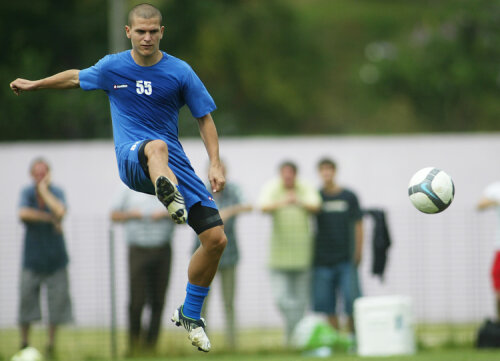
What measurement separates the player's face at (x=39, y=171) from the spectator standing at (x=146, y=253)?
960 mm

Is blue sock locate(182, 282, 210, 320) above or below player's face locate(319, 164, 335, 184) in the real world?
below

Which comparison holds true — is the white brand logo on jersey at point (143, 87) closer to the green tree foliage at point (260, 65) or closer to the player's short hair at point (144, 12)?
the player's short hair at point (144, 12)

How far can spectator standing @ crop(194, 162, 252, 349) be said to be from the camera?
11336mm

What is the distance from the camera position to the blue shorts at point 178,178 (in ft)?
23.1

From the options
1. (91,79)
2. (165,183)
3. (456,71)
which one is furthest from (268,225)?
(456,71)

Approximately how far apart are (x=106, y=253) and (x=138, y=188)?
4.59 m

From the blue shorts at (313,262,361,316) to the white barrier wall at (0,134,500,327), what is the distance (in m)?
0.55

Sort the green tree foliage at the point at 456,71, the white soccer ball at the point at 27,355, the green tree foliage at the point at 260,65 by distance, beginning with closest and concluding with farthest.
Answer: the white soccer ball at the point at 27,355
the green tree foliage at the point at 260,65
the green tree foliage at the point at 456,71

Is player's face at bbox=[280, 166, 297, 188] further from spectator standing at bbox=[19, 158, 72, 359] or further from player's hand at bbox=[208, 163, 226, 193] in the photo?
player's hand at bbox=[208, 163, 226, 193]

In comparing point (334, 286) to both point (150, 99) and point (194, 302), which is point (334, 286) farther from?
point (150, 99)

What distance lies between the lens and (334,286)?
37.6 feet

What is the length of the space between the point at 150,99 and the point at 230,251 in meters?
4.52

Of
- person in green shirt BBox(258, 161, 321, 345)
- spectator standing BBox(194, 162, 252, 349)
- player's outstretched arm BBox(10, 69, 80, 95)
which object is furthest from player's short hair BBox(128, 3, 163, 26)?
person in green shirt BBox(258, 161, 321, 345)

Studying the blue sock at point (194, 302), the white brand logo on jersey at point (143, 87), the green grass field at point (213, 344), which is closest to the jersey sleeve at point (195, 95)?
→ the white brand logo on jersey at point (143, 87)
